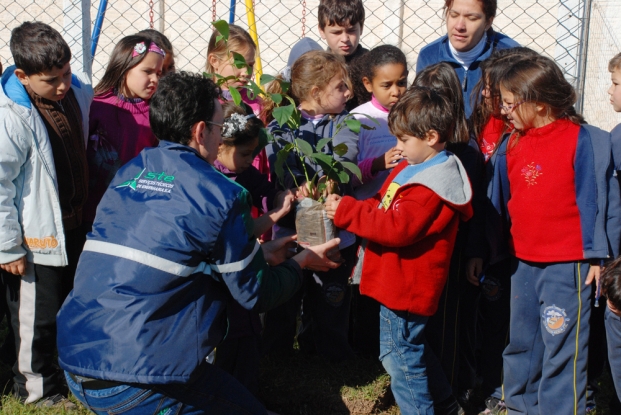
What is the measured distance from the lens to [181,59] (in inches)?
456

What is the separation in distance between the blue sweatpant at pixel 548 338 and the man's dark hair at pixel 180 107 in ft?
5.04

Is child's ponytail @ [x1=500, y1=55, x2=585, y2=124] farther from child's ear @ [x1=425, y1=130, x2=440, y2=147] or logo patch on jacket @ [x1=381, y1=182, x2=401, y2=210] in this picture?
logo patch on jacket @ [x1=381, y1=182, x2=401, y2=210]

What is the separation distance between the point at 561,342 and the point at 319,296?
1199mm

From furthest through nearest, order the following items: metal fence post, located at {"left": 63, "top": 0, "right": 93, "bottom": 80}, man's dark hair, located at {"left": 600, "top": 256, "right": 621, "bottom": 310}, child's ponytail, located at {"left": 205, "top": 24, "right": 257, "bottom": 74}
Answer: metal fence post, located at {"left": 63, "top": 0, "right": 93, "bottom": 80} → child's ponytail, located at {"left": 205, "top": 24, "right": 257, "bottom": 74} → man's dark hair, located at {"left": 600, "top": 256, "right": 621, "bottom": 310}

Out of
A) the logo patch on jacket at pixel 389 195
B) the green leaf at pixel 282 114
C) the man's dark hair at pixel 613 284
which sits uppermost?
the green leaf at pixel 282 114

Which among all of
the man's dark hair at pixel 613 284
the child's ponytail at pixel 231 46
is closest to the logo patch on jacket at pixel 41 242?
the child's ponytail at pixel 231 46

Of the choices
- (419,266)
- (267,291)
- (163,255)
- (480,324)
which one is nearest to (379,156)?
(419,266)

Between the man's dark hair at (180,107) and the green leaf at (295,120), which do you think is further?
the green leaf at (295,120)

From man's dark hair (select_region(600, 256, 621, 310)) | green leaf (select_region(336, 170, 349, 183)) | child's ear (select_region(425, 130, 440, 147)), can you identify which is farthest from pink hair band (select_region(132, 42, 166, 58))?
man's dark hair (select_region(600, 256, 621, 310))

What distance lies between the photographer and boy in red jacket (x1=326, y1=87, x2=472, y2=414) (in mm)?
2564

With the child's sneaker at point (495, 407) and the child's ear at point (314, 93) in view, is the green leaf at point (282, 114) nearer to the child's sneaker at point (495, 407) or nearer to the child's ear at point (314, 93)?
the child's ear at point (314, 93)

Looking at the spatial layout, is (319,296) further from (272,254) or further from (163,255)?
(163,255)

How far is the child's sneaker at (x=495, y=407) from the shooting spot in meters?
3.12

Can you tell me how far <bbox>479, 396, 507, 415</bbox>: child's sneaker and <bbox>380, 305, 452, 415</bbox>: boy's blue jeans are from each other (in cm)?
50
